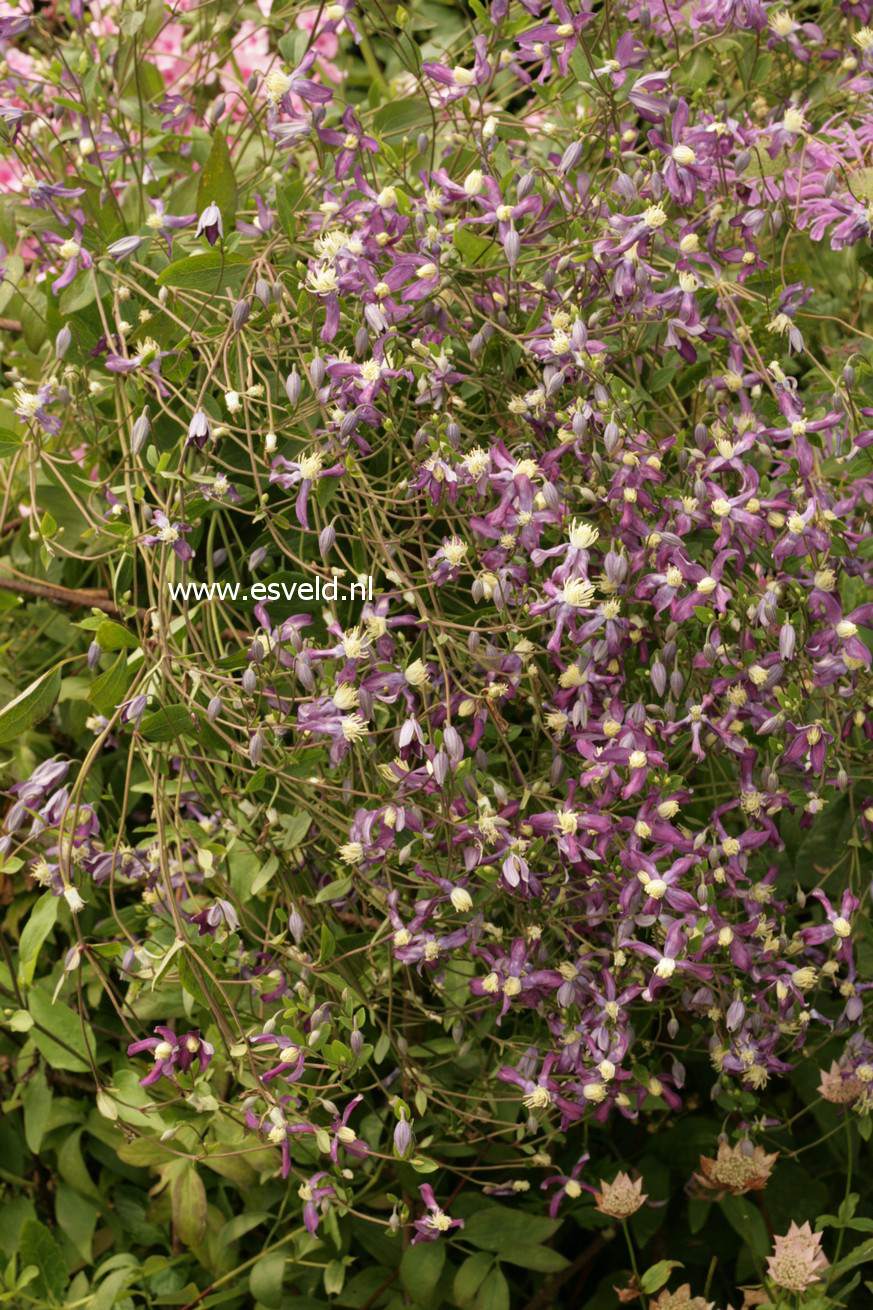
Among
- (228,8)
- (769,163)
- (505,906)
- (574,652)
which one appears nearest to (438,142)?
(228,8)

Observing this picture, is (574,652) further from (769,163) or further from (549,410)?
(769,163)

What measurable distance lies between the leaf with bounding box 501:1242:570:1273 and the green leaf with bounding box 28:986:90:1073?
0.28 meters

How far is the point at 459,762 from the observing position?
618 millimetres

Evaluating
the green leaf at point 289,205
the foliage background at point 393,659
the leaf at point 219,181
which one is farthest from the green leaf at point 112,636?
the leaf at point 219,181

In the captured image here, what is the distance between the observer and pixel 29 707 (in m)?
0.69

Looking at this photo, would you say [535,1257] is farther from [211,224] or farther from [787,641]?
[211,224]

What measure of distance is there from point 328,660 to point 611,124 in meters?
0.34

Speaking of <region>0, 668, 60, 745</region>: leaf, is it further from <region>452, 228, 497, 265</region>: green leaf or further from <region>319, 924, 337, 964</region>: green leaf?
<region>452, 228, 497, 265</region>: green leaf

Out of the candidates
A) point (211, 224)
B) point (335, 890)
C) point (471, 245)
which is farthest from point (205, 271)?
point (335, 890)

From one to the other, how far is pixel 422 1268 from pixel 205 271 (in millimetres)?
566

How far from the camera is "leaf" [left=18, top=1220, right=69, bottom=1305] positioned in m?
0.79

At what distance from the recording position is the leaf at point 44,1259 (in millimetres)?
788

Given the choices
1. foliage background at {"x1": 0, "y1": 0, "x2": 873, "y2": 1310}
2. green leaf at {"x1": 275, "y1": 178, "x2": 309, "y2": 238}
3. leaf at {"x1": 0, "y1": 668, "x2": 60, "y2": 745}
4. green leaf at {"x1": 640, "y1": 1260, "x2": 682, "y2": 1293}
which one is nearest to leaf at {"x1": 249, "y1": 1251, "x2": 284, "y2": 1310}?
foliage background at {"x1": 0, "y1": 0, "x2": 873, "y2": 1310}

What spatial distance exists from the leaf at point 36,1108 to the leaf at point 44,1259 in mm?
48
